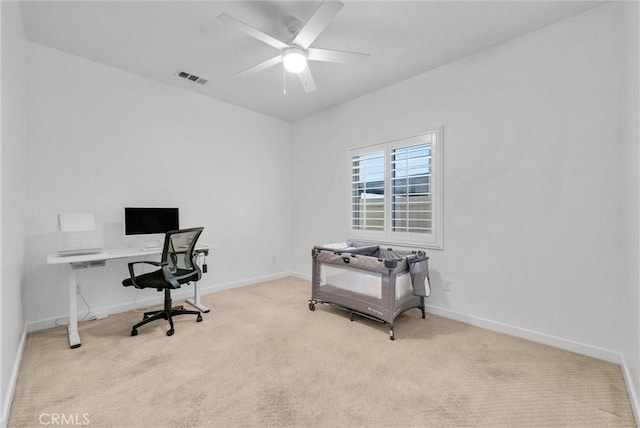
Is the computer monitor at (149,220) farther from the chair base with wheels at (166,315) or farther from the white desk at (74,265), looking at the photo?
the chair base with wheels at (166,315)

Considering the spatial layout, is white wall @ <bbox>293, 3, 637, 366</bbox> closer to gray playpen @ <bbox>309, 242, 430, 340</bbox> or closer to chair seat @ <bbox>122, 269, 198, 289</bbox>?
gray playpen @ <bbox>309, 242, 430, 340</bbox>

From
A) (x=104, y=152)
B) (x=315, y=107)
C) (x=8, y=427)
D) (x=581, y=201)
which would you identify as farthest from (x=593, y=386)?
(x=104, y=152)

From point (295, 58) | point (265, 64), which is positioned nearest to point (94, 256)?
point (265, 64)

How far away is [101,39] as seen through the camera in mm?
2611

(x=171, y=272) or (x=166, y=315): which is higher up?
(x=171, y=272)

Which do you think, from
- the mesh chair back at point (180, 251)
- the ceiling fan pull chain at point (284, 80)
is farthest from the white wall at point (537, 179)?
the mesh chair back at point (180, 251)

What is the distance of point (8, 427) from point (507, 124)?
421 cm

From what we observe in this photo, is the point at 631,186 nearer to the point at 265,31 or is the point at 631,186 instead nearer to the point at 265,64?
the point at 265,64

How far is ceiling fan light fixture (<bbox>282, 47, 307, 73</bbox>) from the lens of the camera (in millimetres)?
2309

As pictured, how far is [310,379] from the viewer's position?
76.4 inches

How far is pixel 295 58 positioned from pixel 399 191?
1932 mm

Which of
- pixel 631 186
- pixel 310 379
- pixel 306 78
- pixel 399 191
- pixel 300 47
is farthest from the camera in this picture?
pixel 399 191

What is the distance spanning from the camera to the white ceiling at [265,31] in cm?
220

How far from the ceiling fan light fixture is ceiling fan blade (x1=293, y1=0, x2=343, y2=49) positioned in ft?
0.18
